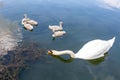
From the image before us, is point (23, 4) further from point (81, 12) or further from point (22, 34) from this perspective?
point (22, 34)

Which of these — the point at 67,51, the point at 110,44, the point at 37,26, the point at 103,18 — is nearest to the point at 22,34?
the point at 37,26

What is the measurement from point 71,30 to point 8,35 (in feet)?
14.8

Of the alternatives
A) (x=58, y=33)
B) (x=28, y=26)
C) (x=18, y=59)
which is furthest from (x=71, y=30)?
(x=18, y=59)

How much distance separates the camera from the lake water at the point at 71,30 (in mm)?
13320

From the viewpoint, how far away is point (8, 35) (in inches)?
679

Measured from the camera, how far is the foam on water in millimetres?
15203

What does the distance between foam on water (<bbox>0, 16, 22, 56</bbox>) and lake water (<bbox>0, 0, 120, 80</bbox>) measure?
0.76 feet

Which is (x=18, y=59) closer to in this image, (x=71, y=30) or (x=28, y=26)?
(x=28, y=26)

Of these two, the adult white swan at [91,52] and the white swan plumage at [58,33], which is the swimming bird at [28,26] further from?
the adult white swan at [91,52]

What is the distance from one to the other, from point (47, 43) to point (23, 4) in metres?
8.87

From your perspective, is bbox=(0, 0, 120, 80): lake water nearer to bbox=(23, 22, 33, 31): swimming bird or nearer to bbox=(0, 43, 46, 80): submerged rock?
bbox=(23, 22, 33, 31): swimming bird

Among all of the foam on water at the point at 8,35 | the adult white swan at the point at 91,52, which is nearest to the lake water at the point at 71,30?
the foam on water at the point at 8,35

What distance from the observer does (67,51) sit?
566 inches

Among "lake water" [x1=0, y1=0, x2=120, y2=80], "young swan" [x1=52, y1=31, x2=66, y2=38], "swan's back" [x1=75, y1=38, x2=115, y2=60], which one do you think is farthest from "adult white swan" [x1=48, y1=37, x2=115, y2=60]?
"young swan" [x1=52, y1=31, x2=66, y2=38]
